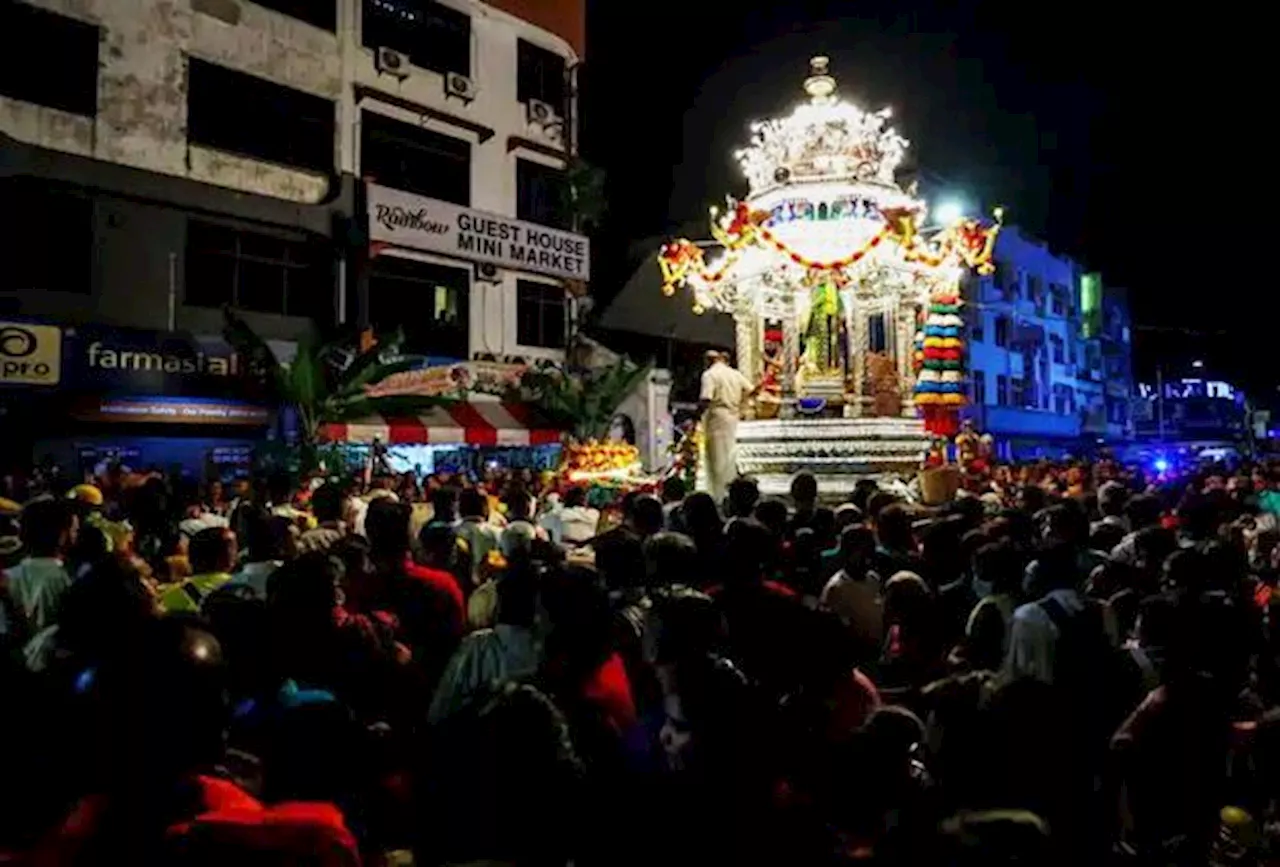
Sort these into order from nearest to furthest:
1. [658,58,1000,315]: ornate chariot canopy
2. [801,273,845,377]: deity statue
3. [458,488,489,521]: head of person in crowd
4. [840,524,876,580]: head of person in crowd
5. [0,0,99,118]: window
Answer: [840,524,876,580]: head of person in crowd, [458,488,489,521]: head of person in crowd, [658,58,1000,315]: ornate chariot canopy, [801,273,845,377]: deity statue, [0,0,99,118]: window

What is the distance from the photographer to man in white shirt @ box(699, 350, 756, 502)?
15906 millimetres

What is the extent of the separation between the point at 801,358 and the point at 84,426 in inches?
484

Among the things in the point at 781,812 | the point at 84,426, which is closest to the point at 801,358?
the point at 84,426

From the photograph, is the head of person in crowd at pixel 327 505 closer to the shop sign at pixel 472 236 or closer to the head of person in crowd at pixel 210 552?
the head of person in crowd at pixel 210 552

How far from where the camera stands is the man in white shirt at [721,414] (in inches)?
626

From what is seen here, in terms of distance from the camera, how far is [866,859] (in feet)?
9.59

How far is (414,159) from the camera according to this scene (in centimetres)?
2617

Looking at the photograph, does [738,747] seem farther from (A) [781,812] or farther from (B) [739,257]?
(B) [739,257]

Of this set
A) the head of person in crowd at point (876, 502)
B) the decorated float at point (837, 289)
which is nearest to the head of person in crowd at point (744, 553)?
the head of person in crowd at point (876, 502)

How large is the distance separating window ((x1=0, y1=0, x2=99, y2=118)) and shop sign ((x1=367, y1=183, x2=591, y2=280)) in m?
6.04

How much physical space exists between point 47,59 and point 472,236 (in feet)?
32.1

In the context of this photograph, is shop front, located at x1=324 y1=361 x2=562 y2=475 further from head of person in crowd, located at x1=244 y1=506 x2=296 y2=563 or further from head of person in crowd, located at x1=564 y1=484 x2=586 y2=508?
head of person in crowd, located at x1=244 y1=506 x2=296 y2=563

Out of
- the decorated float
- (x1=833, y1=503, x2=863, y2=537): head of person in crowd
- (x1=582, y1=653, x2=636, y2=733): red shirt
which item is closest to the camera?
(x1=582, y1=653, x2=636, y2=733): red shirt

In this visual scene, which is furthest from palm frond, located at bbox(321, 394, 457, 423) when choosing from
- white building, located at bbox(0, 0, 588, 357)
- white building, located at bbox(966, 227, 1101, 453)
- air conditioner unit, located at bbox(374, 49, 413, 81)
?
white building, located at bbox(966, 227, 1101, 453)
